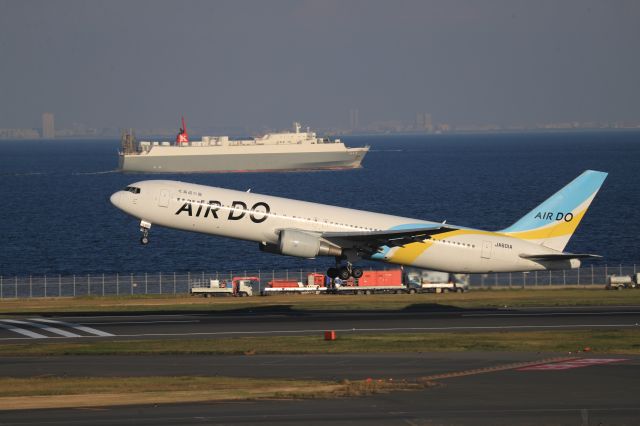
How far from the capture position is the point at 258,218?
57562 mm

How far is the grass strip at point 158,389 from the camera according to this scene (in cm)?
3253

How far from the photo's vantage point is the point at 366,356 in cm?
4197

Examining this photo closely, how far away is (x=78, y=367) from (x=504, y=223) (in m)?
113

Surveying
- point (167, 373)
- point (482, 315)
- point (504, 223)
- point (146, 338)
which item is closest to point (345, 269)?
point (482, 315)

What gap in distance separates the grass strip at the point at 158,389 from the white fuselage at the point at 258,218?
2104 cm

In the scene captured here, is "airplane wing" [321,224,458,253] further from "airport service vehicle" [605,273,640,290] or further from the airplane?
"airport service vehicle" [605,273,640,290]

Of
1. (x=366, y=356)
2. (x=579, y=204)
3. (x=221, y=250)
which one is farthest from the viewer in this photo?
(x=221, y=250)

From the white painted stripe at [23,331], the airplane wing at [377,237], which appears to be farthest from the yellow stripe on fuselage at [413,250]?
the white painted stripe at [23,331]

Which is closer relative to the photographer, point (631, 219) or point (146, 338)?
point (146, 338)

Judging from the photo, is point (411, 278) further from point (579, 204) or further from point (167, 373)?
point (167, 373)

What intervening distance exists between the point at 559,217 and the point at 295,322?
2106cm

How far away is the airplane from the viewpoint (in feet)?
188

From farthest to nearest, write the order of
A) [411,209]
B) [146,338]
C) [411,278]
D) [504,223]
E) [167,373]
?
[411,209], [504,223], [411,278], [146,338], [167,373]

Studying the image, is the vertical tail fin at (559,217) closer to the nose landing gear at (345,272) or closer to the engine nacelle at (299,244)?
the nose landing gear at (345,272)
